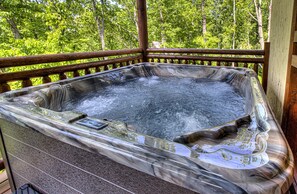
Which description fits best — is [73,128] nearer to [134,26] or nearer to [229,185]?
[229,185]

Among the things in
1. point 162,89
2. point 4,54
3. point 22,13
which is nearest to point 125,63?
point 162,89

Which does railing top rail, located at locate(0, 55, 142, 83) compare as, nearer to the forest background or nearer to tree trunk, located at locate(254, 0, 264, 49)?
the forest background

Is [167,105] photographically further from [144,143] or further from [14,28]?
[14,28]

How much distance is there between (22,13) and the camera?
7.40m

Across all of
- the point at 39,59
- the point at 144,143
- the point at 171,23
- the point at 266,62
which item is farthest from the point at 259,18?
the point at 144,143

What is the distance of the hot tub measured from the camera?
0.55 meters

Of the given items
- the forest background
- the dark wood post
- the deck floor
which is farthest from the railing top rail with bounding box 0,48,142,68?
the forest background

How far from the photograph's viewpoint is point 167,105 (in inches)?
67.4

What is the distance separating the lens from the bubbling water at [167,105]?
1.30 meters

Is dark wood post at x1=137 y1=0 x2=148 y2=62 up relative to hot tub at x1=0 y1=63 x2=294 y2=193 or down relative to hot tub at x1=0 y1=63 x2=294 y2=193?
up

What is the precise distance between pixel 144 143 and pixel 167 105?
104 cm

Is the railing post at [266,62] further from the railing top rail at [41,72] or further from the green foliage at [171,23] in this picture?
the green foliage at [171,23]

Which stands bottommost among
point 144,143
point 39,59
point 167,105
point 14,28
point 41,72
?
point 167,105

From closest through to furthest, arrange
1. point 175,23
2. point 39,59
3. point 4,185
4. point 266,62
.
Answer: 1. point 4,185
2. point 39,59
3. point 266,62
4. point 175,23
